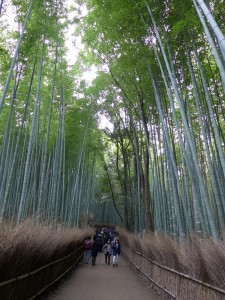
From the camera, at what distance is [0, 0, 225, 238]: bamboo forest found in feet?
15.0

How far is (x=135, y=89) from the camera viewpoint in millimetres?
8414

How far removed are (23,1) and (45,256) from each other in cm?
517

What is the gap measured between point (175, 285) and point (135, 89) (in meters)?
5.99

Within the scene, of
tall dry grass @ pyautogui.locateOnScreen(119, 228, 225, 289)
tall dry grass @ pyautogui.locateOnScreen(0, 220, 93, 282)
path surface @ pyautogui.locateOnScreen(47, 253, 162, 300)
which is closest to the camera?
tall dry grass @ pyautogui.locateOnScreen(0, 220, 93, 282)

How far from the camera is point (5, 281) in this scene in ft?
8.19

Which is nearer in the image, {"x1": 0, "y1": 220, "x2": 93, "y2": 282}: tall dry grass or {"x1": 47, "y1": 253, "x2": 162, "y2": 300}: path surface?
{"x1": 0, "y1": 220, "x2": 93, "y2": 282}: tall dry grass

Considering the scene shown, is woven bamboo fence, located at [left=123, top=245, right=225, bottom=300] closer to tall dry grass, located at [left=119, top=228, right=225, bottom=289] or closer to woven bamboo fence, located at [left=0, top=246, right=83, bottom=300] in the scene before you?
tall dry grass, located at [left=119, top=228, right=225, bottom=289]

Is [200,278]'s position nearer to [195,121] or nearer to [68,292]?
[68,292]

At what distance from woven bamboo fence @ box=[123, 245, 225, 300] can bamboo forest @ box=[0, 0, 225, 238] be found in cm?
71

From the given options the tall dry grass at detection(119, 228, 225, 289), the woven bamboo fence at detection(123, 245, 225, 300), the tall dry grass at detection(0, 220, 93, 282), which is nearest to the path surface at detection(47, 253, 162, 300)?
the woven bamboo fence at detection(123, 245, 225, 300)

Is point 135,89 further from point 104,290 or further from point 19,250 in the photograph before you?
point 19,250

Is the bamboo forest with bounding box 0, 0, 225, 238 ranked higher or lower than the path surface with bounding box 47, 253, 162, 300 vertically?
higher

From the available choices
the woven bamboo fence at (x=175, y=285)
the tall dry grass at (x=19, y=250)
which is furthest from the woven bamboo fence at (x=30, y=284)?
the woven bamboo fence at (x=175, y=285)

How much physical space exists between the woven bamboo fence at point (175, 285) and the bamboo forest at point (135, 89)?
715 mm
